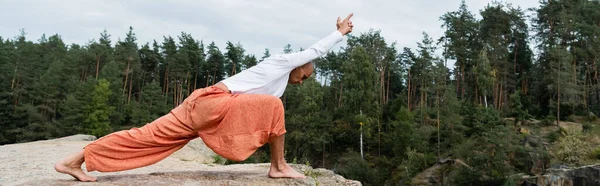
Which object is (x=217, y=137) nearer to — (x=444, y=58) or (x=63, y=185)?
(x=63, y=185)

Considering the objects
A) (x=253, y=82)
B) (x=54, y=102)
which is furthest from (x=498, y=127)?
(x=54, y=102)

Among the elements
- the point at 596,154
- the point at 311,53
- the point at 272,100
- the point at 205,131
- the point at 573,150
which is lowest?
the point at 596,154

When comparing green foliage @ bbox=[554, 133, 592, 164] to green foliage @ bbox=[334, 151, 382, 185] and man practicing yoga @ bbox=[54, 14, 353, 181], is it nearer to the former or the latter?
green foliage @ bbox=[334, 151, 382, 185]

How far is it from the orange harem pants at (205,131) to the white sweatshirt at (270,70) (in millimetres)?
191

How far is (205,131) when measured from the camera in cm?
450

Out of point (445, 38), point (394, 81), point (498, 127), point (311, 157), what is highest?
point (445, 38)

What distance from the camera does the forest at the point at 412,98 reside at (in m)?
31.7

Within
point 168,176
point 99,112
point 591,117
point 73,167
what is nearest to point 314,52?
point 168,176

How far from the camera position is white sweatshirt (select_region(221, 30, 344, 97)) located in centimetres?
473

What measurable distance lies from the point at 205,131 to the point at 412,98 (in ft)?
160

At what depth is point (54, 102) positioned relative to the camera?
45562mm

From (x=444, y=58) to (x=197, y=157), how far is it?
38.6 metres

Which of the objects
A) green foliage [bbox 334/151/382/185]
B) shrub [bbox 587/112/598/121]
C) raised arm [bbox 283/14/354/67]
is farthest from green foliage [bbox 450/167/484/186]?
raised arm [bbox 283/14/354/67]

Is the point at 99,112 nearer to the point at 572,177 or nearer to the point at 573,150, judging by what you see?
the point at 572,177
